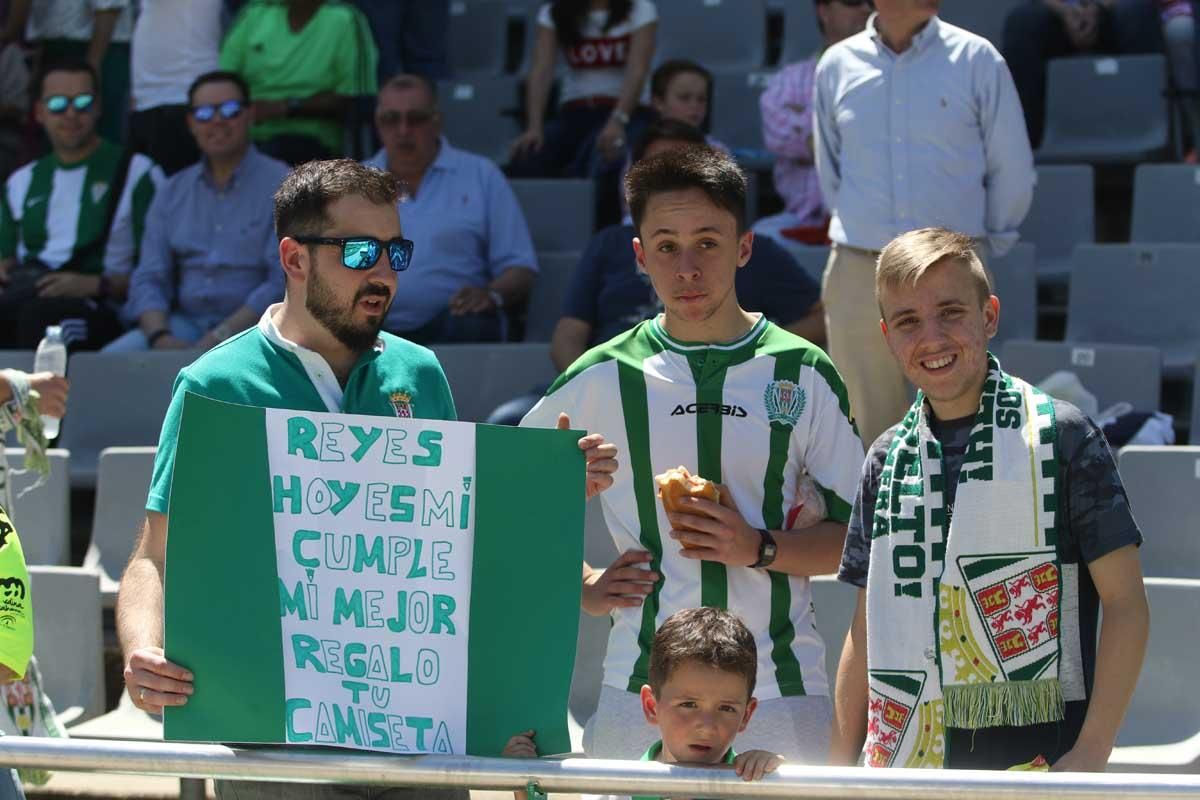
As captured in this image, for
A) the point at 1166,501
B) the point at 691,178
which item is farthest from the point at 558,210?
the point at 691,178

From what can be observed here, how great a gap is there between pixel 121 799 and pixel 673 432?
2461 millimetres

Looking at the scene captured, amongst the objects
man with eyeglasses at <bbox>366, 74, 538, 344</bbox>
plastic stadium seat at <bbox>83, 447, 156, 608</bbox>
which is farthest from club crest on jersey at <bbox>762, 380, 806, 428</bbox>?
man with eyeglasses at <bbox>366, 74, 538, 344</bbox>

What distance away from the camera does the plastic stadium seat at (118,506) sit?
5.48m

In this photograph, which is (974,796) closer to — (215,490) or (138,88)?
(215,490)

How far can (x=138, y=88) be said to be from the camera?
8117mm

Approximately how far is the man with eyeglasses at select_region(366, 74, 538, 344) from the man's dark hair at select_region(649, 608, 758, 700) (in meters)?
4.00

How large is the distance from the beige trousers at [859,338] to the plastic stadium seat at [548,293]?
194 centimetres

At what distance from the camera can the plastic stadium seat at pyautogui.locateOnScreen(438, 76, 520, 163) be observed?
29.8 feet

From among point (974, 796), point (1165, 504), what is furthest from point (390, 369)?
point (1165, 504)

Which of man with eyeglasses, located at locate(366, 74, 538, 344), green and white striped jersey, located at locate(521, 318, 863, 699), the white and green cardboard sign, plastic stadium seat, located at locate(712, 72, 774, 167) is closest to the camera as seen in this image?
the white and green cardboard sign

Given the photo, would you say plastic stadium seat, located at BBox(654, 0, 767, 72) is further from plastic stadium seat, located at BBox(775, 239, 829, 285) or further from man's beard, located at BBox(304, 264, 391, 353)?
man's beard, located at BBox(304, 264, 391, 353)

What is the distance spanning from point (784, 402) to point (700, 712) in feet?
2.23

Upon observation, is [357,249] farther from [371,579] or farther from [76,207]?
[76,207]

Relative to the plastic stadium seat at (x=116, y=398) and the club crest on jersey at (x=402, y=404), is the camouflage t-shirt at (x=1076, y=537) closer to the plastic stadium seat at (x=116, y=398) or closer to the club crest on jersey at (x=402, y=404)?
the club crest on jersey at (x=402, y=404)
